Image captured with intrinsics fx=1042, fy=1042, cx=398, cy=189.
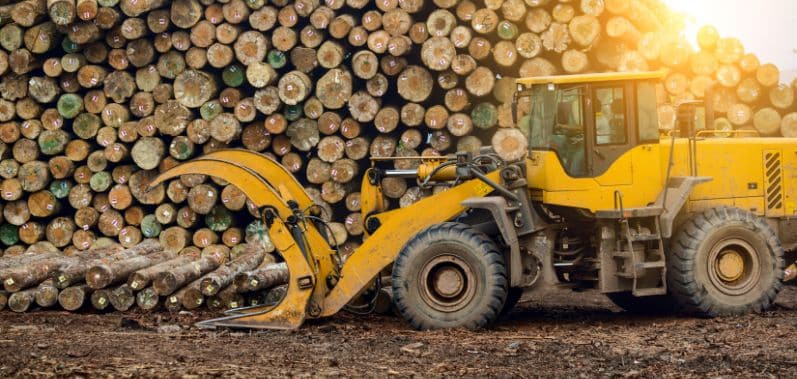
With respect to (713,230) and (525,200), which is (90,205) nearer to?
(525,200)

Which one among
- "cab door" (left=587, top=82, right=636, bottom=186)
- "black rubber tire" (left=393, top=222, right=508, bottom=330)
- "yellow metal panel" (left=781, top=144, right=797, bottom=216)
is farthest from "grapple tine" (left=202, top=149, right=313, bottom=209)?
"yellow metal panel" (left=781, top=144, right=797, bottom=216)

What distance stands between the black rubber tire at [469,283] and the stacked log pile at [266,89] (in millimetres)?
3844

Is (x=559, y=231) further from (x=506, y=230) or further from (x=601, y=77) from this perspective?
(x=601, y=77)

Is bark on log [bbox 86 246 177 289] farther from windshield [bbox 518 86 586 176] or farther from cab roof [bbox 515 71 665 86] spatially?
cab roof [bbox 515 71 665 86]

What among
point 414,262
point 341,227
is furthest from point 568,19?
point 414,262

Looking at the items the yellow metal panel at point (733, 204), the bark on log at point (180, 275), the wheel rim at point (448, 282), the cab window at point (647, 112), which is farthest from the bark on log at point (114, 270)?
the yellow metal panel at point (733, 204)

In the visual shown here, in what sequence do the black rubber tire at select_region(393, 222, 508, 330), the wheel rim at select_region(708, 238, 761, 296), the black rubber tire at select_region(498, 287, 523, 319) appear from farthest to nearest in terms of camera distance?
the black rubber tire at select_region(498, 287, 523, 319)
the wheel rim at select_region(708, 238, 761, 296)
the black rubber tire at select_region(393, 222, 508, 330)

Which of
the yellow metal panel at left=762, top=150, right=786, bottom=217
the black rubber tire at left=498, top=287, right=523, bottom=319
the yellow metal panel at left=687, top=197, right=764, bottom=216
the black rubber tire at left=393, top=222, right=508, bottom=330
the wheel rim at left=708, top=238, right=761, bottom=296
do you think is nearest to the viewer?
the black rubber tire at left=393, top=222, right=508, bottom=330

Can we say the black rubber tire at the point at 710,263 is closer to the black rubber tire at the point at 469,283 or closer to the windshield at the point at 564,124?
the windshield at the point at 564,124

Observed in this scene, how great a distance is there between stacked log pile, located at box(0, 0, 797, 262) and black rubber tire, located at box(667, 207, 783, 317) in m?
3.52

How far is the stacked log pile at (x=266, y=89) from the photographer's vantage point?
11.7m

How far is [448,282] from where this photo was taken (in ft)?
26.5

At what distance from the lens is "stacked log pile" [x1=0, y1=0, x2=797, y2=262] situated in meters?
11.7

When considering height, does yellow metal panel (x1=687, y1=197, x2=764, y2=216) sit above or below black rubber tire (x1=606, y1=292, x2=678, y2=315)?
above
